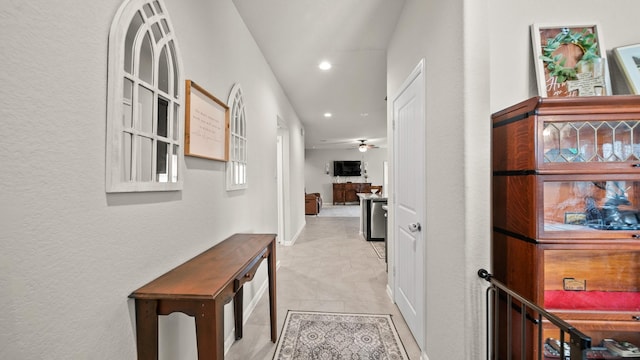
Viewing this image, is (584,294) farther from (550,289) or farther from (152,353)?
(152,353)

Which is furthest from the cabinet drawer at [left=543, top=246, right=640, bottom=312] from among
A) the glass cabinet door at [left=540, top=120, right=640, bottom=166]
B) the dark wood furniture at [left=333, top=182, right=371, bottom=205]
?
the dark wood furniture at [left=333, top=182, right=371, bottom=205]

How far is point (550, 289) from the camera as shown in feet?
3.95

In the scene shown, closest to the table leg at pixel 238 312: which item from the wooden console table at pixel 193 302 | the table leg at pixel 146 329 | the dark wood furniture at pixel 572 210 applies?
the wooden console table at pixel 193 302

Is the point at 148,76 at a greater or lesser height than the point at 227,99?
lesser

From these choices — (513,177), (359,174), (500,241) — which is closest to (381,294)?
(500,241)

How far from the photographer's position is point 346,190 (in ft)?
38.3

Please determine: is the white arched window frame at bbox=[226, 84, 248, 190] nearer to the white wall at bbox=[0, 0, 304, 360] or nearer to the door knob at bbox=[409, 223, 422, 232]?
the white wall at bbox=[0, 0, 304, 360]

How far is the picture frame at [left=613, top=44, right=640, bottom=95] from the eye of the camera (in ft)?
3.89

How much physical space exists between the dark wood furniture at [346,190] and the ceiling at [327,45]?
673cm

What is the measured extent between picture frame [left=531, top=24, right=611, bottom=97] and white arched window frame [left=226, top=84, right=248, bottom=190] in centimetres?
196

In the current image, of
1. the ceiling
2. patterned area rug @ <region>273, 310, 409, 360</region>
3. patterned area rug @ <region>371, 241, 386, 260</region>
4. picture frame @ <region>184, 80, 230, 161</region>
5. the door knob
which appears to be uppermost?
the ceiling

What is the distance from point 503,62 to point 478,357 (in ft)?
4.77

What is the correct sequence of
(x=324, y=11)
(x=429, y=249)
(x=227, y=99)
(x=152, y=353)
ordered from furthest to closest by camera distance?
(x=324, y=11) → (x=227, y=99) → (x=429, y=249) → (x=152, y=353)

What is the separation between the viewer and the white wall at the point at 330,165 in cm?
1184
